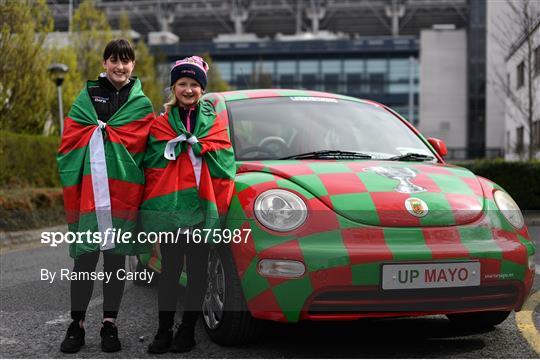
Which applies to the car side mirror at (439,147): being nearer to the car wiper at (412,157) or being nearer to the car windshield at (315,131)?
the car windshield at (315,131)

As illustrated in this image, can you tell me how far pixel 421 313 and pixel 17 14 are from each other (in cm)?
1232

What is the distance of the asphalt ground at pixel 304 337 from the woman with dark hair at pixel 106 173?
0.28 meters

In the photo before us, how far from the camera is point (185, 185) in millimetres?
3197

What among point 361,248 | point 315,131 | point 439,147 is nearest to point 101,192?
point 361,248

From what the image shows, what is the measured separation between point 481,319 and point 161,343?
1805mm

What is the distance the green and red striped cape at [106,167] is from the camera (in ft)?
10.7

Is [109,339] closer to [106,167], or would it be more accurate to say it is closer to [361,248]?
[106,167]

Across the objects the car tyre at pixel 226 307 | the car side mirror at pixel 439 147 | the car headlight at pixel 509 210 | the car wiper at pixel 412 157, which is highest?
the car wiper at pixel 412 157

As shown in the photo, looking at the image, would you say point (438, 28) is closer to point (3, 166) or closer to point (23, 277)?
point (3, 166)

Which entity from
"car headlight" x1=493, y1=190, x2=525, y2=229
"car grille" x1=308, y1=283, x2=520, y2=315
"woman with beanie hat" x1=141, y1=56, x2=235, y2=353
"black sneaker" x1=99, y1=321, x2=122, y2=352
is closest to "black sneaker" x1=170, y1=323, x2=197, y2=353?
"woman with beanie hat" x1=141, y1=56, x2=235, y2=353

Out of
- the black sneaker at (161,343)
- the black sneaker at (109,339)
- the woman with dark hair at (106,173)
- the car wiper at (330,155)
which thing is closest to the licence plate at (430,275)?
the car wiper at (330,155)

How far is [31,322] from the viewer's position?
13.5 feet

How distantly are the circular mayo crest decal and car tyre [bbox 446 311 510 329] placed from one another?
34.5 inches

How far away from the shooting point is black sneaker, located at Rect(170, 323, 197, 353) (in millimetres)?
3285
